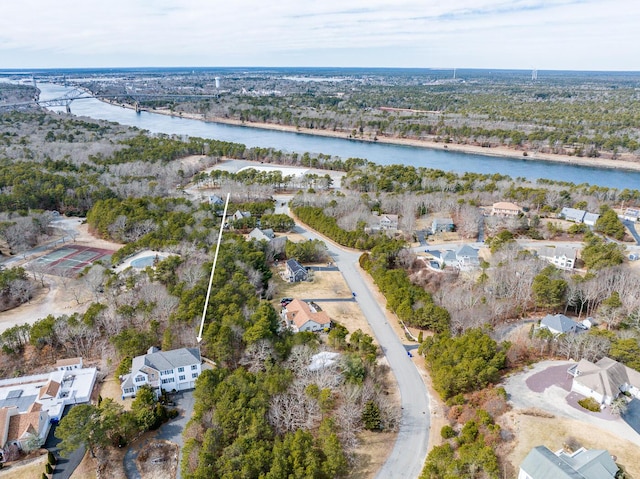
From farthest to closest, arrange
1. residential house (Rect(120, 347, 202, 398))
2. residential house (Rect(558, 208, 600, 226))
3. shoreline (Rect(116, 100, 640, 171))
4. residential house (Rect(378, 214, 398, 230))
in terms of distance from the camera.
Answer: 1. shoreline (Rect(116, 100, 640, 171))
2. residential house (Rect(558, 208, 600, 226))
3. residential house (Rect(378, 214, 398, 230))
4. residential house (Rect(120, 347, 202, 398))

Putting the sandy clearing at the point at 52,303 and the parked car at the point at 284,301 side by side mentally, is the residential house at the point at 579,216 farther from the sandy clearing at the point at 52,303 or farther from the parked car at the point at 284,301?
the sandy clearing at the point at 52,303

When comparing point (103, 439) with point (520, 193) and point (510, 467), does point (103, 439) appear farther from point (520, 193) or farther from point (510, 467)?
point (520, 193)

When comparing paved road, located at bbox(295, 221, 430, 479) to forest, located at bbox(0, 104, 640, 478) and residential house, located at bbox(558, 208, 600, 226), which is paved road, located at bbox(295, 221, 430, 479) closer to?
forest, located at bbox(0, 104, 640, 478)

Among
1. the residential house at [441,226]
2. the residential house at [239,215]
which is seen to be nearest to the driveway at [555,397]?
the residential house at [441,226]

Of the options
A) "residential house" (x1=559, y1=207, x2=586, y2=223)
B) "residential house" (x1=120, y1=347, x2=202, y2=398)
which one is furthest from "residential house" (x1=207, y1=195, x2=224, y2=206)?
"residential house" (x1=559, y1=207, x2=586, y2=223)

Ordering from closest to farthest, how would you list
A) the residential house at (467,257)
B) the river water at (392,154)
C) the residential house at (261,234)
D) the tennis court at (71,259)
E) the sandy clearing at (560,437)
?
the sandy clearing at (560,437), the tennis court at (71,259), the residential house at (467,257), the residential house at (261,234), the river water at (392,154)

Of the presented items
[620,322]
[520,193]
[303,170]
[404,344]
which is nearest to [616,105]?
[520,193]
